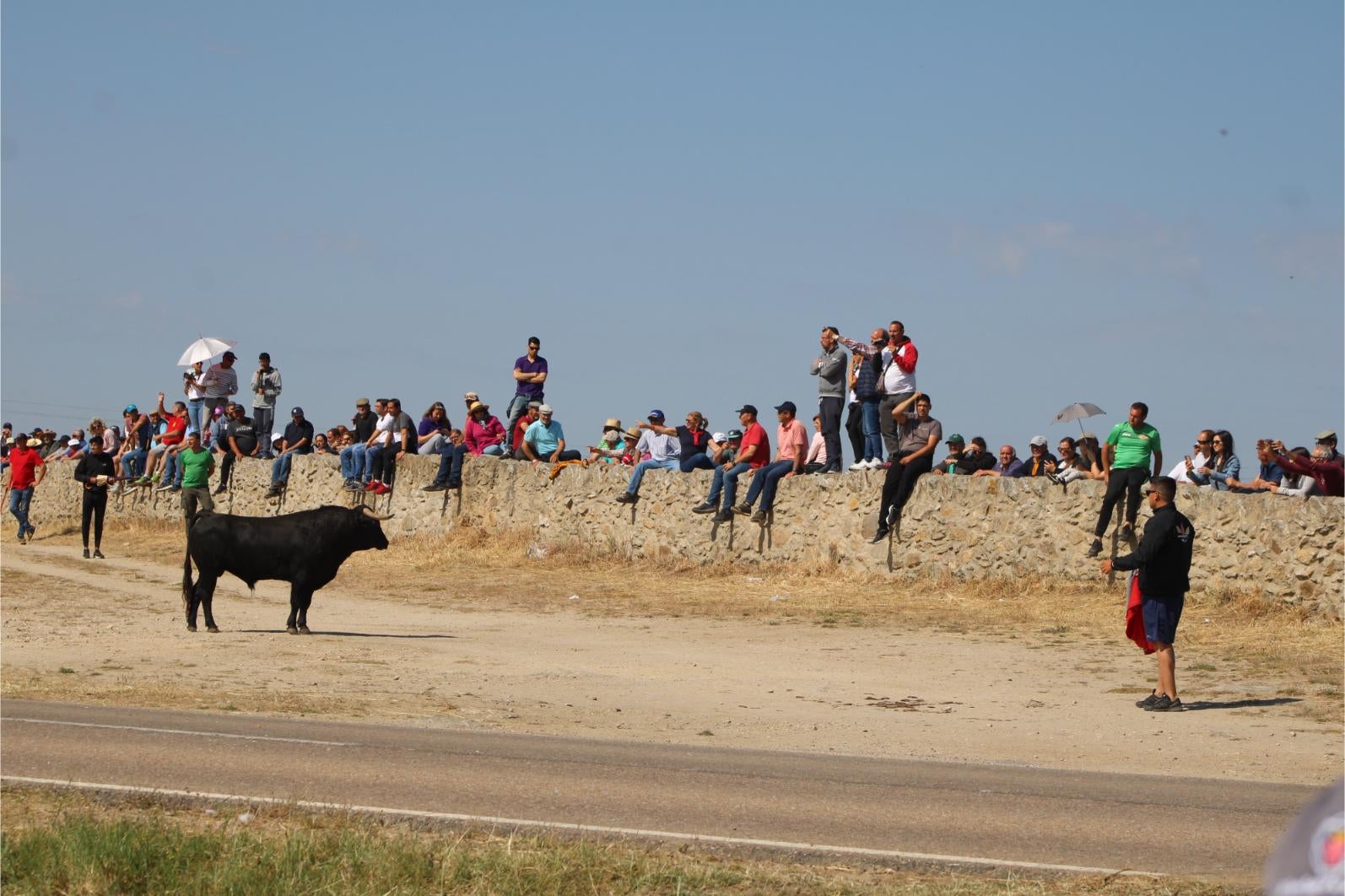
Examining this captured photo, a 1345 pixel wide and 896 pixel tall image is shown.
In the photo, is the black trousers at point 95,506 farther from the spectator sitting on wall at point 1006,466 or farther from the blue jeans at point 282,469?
the spectator sitting on wall at point 1006,466

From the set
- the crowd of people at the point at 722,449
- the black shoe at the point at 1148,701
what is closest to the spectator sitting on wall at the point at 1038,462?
the crowd of people at the point at 722,449

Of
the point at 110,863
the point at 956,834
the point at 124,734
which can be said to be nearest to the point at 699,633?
the point at 124,734

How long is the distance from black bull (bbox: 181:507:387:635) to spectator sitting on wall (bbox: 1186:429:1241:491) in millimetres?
9772

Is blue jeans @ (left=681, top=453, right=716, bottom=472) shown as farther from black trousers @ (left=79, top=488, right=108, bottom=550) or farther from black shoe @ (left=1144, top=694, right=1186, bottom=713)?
black shoe @ (left=1144, top=694, right=1186, bottom=713)

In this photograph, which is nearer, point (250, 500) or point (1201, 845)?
point (1201, 845)

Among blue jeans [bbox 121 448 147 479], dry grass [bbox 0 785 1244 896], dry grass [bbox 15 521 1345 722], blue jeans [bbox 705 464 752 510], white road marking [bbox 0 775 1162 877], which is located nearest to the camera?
dry grass [bbox 0 785 1244 896]

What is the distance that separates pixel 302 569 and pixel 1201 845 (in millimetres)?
12316

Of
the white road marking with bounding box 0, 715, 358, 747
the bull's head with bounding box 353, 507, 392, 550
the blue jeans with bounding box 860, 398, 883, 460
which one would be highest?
the blue jeans with bounding box 860, 398, 883, 460

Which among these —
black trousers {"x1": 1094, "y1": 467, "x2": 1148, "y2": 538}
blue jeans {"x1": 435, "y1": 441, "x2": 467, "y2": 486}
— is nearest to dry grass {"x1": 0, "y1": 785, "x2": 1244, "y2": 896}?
black trousers {"x1": 1094, "y1": 467, "x2": 1148, "y2": 538}

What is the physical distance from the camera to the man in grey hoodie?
21.7m

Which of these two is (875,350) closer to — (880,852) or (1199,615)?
(1199,615)

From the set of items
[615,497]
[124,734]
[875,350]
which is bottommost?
[124,734]

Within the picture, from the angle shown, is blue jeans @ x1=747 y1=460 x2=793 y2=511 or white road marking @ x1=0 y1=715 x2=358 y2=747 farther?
blue jeans @ x1=747 y1=460 x2=793 y2=511

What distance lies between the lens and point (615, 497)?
25094mm
